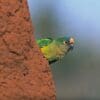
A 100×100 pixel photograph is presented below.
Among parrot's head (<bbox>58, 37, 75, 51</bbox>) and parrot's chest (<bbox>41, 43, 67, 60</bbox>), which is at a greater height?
parrot's head (<bbox>58, 37, 75, 51</bbox>)

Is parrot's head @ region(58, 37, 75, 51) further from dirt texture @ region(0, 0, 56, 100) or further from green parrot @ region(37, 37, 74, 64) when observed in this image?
dirt texture @ region(0, 0, 56, 100)

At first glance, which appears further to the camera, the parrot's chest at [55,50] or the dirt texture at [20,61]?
the parrot's chest at [55,50]

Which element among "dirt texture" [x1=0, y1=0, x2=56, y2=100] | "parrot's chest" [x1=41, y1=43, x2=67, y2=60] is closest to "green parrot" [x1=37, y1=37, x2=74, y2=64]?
"parrot's chest" [x1=41, y1=43, x2=67, y2=60]

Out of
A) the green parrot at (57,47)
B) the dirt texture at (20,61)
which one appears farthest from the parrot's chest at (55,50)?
the dirt texture at (20,61)

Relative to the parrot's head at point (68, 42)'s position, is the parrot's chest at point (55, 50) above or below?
below

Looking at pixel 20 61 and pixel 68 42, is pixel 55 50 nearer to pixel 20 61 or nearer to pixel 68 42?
pixel 68 42

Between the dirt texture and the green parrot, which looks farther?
the green parrot

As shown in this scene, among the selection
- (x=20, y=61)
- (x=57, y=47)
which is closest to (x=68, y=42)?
(x=57, y=47)

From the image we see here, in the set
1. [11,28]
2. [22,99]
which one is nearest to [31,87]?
[22,99]

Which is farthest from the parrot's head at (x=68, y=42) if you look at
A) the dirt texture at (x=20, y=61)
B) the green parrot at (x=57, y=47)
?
the dirt texture at (x=20, y=61)

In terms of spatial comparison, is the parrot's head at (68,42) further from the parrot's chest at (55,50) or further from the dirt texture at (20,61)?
the dirt texture at (20,61)
